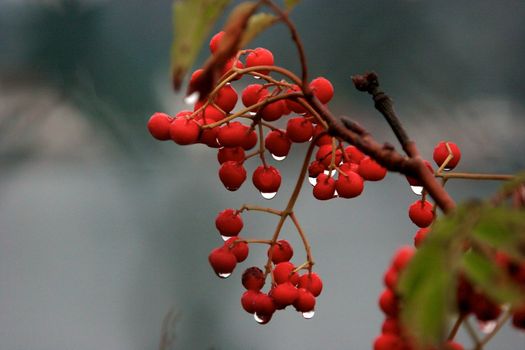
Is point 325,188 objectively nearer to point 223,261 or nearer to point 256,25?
point 223,261

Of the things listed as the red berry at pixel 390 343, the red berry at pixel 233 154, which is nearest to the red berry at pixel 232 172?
the red berry at pixel 233 154

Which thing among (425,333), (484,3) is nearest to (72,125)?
(484,3)

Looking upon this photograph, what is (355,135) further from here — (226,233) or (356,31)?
(356,31)

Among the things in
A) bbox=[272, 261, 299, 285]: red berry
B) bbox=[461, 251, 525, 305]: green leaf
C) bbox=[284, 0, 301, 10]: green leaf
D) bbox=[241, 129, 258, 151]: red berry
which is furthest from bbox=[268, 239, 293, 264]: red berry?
bbox=[461, 251, 525, 305]: green leaf

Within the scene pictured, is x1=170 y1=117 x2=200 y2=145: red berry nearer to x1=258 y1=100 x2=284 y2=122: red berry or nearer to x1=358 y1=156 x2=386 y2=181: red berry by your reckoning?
x1=258 y1=100 x2=284 y2=122: red berry

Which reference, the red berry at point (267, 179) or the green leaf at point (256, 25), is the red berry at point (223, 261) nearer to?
the red berry at point (267, 179)
